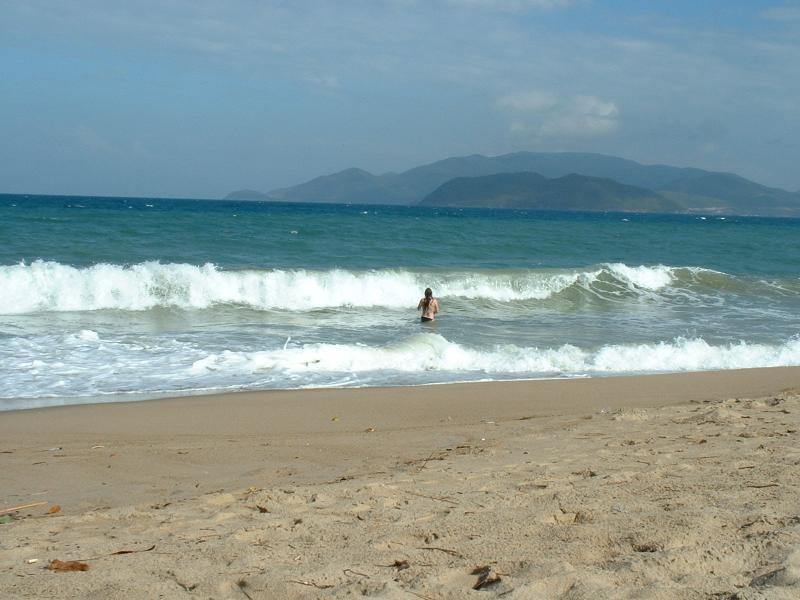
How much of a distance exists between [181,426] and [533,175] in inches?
6895

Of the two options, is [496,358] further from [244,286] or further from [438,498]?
[244,286]

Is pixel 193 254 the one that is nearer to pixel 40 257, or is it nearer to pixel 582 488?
pixel 40 257

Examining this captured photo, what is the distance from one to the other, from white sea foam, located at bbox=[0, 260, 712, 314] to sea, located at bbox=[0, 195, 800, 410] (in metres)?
0.06

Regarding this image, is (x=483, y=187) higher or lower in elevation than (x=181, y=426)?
higher

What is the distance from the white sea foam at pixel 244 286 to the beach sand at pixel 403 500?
398 inches

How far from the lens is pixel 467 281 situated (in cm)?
2261

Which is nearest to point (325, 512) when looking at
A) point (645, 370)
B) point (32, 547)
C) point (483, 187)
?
point (32, 547)

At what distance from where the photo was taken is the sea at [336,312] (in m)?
10.9

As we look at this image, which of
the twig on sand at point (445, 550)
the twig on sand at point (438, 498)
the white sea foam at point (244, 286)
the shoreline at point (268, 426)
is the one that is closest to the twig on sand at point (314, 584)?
the twig on sand at point (445, 550)

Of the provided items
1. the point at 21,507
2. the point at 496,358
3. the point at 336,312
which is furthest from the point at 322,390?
the point at 336,312

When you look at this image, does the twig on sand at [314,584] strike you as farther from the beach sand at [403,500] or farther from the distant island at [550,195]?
the distant island at [550,195]

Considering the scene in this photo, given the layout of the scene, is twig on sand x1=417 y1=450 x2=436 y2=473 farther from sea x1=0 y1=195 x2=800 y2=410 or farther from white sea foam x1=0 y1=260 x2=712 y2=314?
white sea foam x1=0 y1=260 x2=712 y2=314

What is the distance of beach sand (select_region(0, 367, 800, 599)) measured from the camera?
11.3ft

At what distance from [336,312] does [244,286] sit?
3.09 meters
